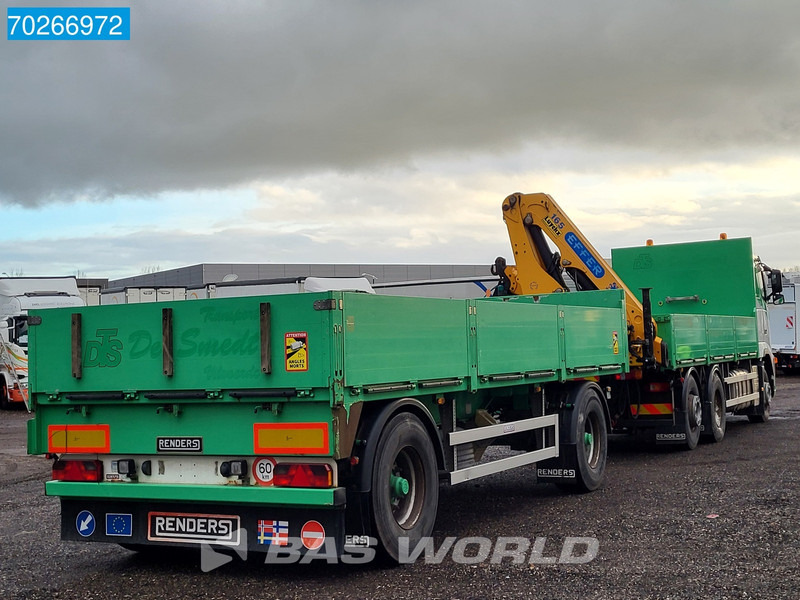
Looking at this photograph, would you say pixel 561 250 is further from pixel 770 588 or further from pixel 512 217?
pixel 770 588

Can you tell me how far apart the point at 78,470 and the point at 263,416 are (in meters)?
1.63

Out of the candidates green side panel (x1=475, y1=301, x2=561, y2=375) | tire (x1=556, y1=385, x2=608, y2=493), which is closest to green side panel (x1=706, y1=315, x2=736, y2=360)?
tire (x1=556, y1=385, x2=608, y2=493)

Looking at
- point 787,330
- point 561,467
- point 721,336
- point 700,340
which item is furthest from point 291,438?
point 787,330

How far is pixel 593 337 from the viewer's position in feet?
34.4

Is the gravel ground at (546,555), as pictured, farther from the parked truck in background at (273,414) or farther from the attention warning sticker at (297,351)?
the attention warning sticker at (297,351)

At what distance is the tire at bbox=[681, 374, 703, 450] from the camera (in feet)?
44.2

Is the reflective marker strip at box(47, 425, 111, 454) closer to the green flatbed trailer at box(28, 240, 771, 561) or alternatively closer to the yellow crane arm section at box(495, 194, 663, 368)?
the green flatbed trailer at box(28, 240, 771, 561)

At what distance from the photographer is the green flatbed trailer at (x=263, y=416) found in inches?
245

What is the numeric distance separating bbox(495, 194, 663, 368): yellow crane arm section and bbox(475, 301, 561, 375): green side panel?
4262 millimetres

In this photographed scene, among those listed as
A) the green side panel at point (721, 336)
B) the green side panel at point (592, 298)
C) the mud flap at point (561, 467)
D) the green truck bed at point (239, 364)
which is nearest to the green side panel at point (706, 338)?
the green side panel at point (721, 336)

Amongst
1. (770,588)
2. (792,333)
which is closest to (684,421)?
(770,588)

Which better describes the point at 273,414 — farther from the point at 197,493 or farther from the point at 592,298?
the point at 592,298

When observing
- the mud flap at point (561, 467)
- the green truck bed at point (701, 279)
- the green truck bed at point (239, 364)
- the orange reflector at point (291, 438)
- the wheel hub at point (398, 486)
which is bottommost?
the mud flap at point (561, 467)

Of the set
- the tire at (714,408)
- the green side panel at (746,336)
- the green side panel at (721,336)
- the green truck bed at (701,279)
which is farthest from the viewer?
the green side panel at (746,336)
